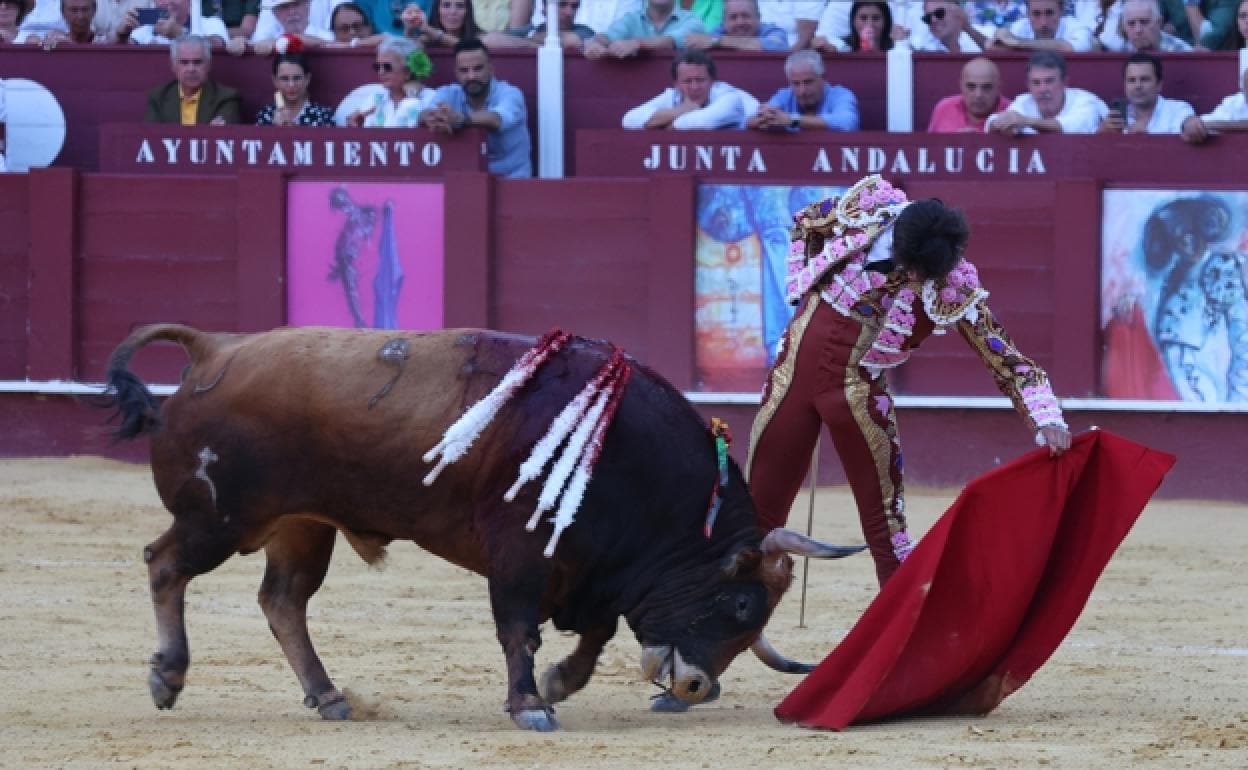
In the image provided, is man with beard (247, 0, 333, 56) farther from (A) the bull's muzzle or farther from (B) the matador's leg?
(A) the bull's muzzle

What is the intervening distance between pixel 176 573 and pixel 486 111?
15.5ft

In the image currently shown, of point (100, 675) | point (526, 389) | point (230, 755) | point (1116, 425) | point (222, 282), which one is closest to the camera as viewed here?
point (230, 755)

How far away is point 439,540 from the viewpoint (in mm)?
5176

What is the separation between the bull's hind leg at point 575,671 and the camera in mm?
5301

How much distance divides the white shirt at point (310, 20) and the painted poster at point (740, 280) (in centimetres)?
216

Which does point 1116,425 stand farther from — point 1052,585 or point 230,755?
point 230,755

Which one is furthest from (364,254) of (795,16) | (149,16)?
(795,16)

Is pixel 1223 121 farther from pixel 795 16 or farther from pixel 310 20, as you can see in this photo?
pixel 310 20

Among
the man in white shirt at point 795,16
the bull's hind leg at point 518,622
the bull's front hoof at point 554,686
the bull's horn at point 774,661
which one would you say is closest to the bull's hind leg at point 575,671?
the bull's front hoof at point 554,686

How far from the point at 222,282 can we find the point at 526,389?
194 inches

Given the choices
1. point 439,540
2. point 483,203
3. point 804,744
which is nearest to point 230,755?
point 439,540

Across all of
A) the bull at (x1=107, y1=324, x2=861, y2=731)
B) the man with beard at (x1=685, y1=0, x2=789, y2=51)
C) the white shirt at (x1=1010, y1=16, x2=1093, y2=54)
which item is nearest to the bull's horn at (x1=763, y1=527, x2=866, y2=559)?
the bull at (x1=107, y1=324, x2=861, y2=731)

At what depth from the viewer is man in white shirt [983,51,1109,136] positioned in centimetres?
916

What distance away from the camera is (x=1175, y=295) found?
9.14 metres
